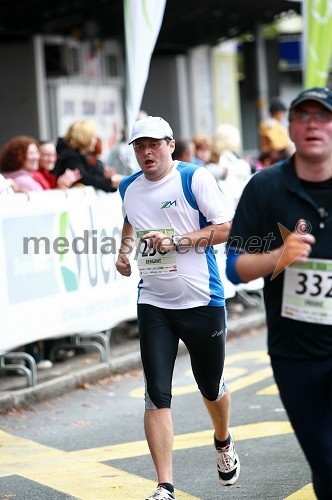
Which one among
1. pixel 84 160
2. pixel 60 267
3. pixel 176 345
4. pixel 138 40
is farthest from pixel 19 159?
pixel 176 345

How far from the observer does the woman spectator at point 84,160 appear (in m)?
10.9

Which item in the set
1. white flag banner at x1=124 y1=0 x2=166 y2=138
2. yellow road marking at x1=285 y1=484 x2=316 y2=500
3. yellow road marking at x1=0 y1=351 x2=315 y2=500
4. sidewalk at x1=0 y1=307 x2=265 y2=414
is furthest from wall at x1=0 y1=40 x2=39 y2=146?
yellow road marking at x1=285 y1=484 x2=316 y2=500

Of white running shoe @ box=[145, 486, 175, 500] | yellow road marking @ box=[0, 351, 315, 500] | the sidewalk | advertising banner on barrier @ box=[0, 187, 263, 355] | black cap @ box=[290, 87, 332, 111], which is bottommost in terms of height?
the sidewalk

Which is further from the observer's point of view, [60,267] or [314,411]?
[60,267]

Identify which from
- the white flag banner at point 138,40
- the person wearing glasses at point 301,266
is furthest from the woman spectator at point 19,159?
the person wearing glasses at point 301,266

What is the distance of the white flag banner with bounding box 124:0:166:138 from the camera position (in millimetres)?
11180

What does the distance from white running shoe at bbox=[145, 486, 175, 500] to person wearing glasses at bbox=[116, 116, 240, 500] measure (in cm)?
46

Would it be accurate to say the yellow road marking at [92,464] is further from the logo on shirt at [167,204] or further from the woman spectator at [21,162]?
the woman spectator at [21,162]

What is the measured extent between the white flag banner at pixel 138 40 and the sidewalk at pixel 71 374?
2255 mm

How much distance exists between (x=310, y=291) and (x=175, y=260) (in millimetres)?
1835

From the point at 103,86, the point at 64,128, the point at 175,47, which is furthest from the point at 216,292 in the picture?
the point at 175,47

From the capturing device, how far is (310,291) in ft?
14.1

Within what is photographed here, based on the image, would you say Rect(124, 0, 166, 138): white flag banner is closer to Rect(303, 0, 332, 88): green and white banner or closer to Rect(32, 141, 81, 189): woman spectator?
Rect(32, 141, 81, 189): woman spectator

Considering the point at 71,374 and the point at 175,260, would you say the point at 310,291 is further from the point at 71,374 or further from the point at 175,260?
the point at 71,374
